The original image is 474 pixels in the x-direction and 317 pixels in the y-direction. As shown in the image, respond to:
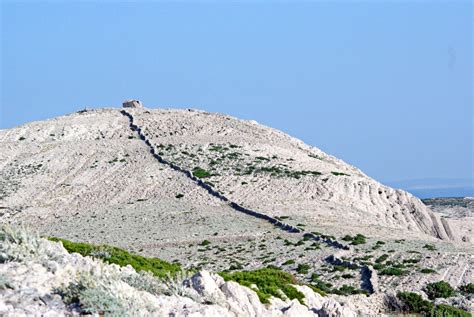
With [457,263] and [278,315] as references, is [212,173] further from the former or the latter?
[278,315]

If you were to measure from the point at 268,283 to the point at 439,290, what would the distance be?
8171 mm

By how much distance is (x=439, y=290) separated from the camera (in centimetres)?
2702

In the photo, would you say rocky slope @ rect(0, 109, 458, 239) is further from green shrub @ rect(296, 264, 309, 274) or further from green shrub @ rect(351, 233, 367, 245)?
green shrub @ rect(296, 264, 309, 274)

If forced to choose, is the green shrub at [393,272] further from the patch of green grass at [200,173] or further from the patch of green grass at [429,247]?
the patch of green grass at [200,173]

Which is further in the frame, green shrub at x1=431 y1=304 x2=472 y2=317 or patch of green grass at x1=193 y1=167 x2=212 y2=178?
patch of green grass at x1=193 y1=167 x2=212 y2=178

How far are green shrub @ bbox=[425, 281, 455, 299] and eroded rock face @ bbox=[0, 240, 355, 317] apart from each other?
13572mm

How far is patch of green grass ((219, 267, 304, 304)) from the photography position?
62.6 feet

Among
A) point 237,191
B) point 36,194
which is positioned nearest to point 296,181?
point 237,191

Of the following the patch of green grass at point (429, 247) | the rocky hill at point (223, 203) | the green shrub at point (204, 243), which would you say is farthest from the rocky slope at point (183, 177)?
the green shrub at point (204, 243)

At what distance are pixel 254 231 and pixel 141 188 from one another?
16078mm

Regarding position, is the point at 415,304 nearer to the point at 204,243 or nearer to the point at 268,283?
the point at 268,283

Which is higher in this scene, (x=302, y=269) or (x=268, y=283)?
(x=302, y=269)

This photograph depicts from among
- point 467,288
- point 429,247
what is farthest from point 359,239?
point 467,288

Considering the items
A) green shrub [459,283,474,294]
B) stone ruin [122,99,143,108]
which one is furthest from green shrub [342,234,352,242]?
stone ruin [122,99,143,108]
